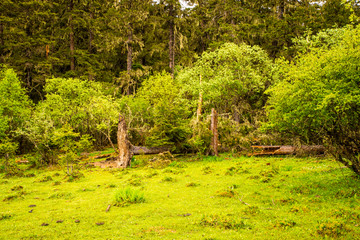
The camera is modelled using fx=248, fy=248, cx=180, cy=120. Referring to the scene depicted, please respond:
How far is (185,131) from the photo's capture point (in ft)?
75.9

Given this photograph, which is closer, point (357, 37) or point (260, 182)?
point (260, 182)

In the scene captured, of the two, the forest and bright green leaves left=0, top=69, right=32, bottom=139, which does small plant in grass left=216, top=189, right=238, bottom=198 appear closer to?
the forest

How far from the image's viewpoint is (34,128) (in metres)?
21.8

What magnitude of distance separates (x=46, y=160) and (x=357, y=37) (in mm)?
25688

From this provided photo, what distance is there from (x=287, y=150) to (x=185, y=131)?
29.3 ft

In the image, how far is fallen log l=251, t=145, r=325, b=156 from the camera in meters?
19.2

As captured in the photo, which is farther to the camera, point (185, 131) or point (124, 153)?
point (185, 131)

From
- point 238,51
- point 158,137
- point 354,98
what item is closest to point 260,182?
point 354,98

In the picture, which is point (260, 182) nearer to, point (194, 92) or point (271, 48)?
point (194, 92)

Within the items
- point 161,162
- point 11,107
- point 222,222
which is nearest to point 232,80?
point 161,162

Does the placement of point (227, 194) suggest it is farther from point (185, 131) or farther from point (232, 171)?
point (185, 131)

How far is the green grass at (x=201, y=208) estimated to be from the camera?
7.11m

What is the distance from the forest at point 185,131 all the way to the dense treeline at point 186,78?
0.18 m

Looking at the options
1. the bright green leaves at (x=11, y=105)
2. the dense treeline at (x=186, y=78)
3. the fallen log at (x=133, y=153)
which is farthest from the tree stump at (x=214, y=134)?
the bright green leaves at (x=11, y=105)
